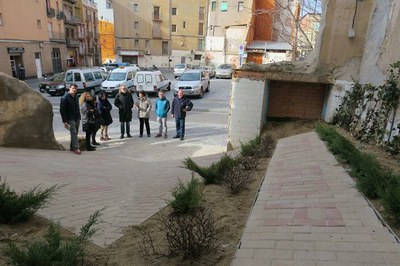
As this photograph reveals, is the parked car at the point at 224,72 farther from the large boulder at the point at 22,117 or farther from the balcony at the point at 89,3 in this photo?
the balcony at the point at 89,3

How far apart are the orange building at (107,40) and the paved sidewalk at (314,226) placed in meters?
64.1

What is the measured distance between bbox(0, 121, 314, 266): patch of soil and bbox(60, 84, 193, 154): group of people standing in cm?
562

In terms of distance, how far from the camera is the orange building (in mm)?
64125

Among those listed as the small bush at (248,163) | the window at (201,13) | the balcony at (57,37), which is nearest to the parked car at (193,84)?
the small bush at (248,163)

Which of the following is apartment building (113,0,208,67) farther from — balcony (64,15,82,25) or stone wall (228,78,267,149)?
stone wall (228,78,267,149)

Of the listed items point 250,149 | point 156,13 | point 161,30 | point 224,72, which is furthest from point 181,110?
point 156,13

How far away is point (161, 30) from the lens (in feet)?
189

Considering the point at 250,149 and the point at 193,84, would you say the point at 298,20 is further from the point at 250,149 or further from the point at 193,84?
the point at 250,149

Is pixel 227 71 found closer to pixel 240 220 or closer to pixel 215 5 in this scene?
pixel 215 5

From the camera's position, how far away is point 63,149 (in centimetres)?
946

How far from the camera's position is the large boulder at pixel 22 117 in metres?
8.41

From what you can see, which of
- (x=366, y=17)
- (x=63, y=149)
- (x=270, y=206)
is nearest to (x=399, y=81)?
(x=366, y=17)

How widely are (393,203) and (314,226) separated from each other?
0.75m

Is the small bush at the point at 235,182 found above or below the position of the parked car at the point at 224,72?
above
